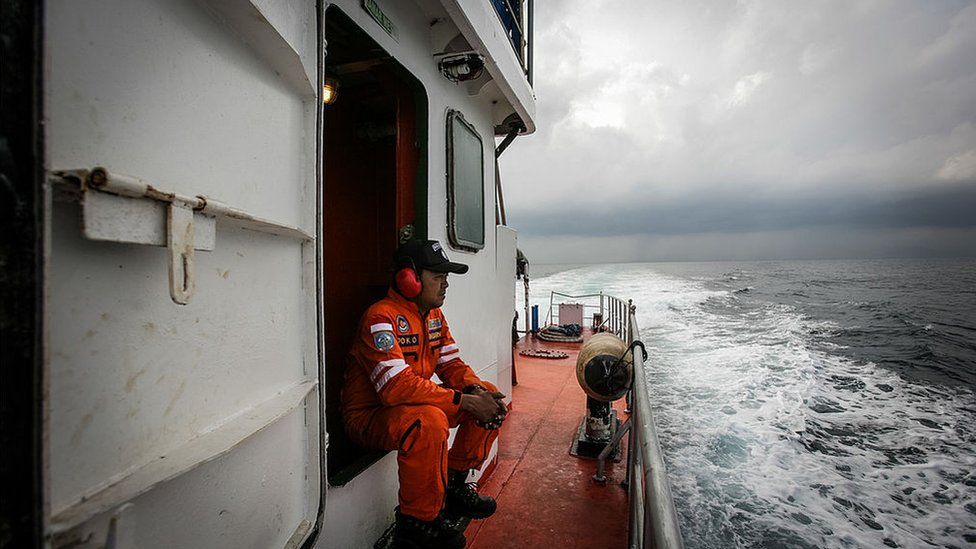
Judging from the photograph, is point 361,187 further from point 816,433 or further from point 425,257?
point 816,433

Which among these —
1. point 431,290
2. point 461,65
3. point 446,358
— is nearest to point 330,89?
point 461,65

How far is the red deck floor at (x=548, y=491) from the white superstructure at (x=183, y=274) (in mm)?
1985

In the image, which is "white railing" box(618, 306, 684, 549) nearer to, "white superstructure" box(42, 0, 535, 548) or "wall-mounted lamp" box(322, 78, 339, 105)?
"white superstructure" box(42, 0, 535, 548)

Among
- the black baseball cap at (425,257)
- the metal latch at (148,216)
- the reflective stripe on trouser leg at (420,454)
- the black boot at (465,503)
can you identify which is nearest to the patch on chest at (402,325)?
the black baseball cap at (425,257)

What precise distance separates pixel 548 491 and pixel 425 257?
2.21 meters

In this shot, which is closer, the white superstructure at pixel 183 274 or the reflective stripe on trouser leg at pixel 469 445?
the white superstructure at pixel 183 274

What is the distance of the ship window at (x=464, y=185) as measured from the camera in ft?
10.0

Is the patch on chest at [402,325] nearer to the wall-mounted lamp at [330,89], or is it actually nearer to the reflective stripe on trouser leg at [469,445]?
the reflective stripe on trouser leg at [469,445]

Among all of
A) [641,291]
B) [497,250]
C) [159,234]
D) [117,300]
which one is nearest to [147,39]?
[159,234]

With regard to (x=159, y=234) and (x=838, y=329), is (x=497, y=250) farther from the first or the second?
(x=838, y=329)

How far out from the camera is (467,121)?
3418 millimetres

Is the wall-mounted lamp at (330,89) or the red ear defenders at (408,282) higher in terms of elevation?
the wall-mounted lamp at (330,89)

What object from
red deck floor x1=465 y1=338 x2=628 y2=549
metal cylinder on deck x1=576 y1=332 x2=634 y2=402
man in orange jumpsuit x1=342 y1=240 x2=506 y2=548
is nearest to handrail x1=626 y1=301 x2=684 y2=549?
man in orange jumpsuit x1=342 y1=240 x2=506 y2=548

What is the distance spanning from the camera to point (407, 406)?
2146 mm
